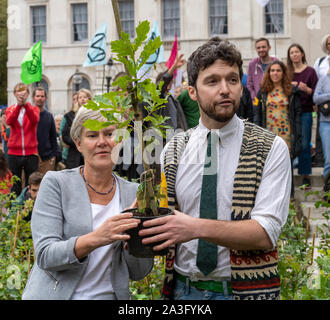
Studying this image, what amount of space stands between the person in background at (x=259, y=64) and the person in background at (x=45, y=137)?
122 inches

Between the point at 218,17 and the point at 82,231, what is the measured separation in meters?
26.6

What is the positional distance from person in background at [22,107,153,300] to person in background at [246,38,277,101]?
18.0 feet

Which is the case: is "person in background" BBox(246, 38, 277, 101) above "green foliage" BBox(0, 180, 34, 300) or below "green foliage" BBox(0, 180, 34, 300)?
above

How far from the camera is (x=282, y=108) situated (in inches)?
253

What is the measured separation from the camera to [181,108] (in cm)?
682

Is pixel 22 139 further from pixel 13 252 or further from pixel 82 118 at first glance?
Answer: pixel 82 118

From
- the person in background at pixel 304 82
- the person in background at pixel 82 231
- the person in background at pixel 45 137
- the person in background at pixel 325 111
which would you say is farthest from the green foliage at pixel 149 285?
the person in background at pixel 45 137

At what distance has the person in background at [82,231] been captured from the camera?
2197mm

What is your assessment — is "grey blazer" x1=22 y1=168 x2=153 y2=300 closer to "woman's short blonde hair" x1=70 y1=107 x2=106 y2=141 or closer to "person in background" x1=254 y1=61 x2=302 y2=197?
"woman's short blonde hair" x1=70 y1=107 x2=106 y2=141

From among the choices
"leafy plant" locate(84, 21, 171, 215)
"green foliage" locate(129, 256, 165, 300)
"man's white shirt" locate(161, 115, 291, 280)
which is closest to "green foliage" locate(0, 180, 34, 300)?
"green foliage" locate(129, 256, 165, 300)

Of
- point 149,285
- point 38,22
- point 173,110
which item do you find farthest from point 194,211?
point 38,22

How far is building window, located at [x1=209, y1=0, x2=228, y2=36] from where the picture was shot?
2742 cm

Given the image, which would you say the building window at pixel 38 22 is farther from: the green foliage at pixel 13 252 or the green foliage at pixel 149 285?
the green foliage at pixel 149 285
